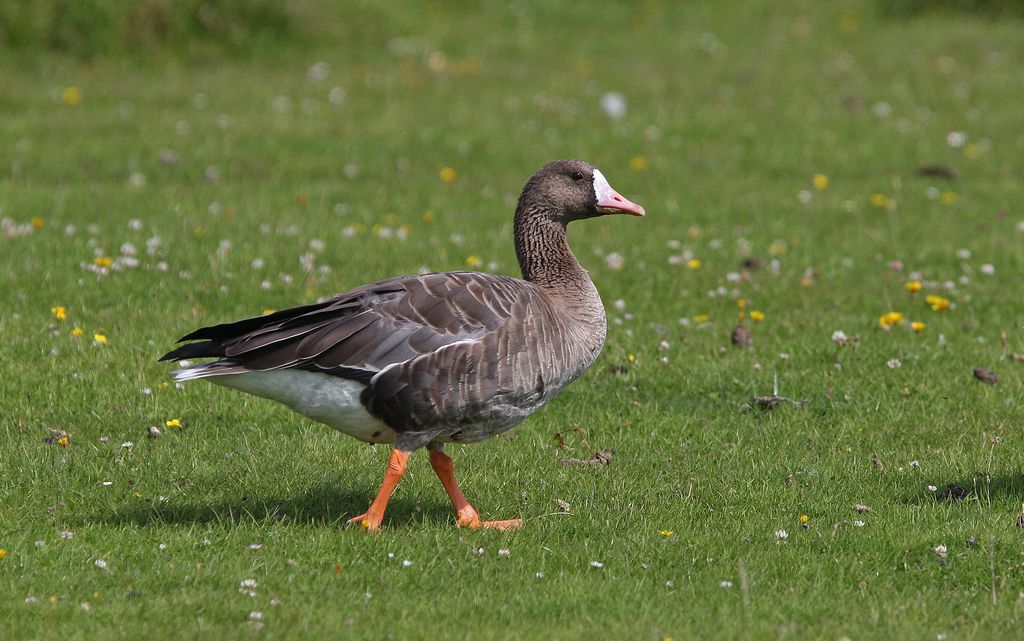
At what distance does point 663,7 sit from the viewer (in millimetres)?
24250

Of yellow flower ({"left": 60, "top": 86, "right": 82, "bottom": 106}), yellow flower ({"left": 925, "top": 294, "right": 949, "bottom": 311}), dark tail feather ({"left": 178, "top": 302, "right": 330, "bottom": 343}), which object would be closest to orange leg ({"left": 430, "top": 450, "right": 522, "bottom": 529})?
dark tail feather ({"left": 178, "top": 302, "right": 330, "bottom": 343})

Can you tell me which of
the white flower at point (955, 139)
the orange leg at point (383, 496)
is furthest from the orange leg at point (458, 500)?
the white flower at point (955, 139)

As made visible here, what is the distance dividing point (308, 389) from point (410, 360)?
55 cm

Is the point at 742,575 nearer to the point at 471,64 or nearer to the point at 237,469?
the point at 237,469

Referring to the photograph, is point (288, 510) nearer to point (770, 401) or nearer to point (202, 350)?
point (202, 350)

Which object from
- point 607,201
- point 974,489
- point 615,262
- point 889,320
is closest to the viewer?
point 974,489

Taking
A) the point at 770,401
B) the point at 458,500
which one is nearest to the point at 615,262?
the point at 770,401

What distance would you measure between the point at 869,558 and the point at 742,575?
82 centimetres

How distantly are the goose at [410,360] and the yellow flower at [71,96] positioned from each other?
11515 millimetres

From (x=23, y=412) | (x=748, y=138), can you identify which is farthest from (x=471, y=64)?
(x=23, y=412)

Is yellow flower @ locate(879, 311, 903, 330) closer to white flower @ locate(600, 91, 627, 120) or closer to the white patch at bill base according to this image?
the white patch at bill base

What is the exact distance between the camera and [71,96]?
17.3m

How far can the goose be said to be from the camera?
6.70 metres

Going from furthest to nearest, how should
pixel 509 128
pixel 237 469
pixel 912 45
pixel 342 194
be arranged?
pixel 912 45 < pixel 509 128 < pixel 342 194 < pixel 237 469
